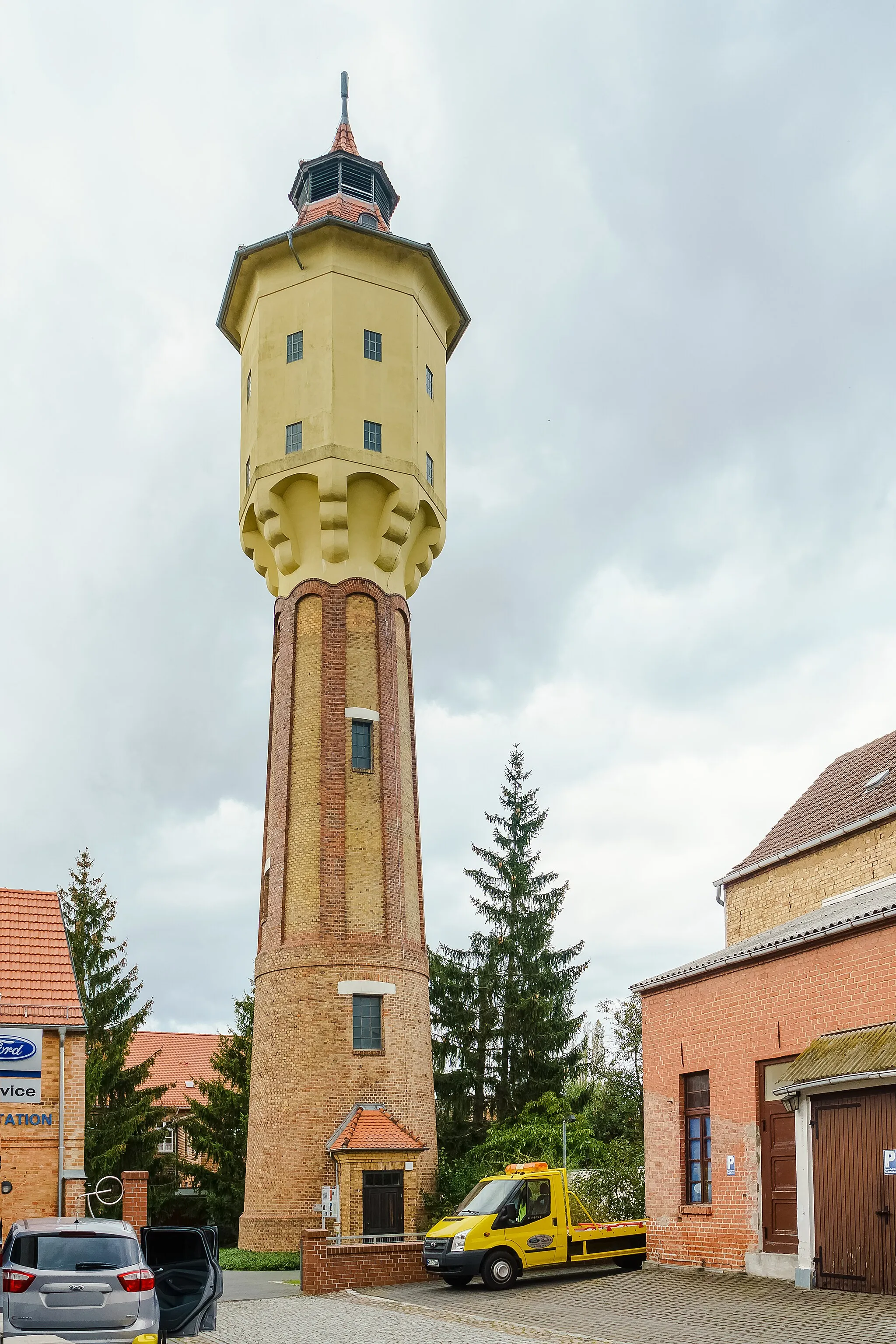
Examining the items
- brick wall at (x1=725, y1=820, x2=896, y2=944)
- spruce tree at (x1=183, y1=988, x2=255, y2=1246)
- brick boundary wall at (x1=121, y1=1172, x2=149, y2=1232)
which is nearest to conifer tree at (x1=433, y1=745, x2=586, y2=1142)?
spruce tree at (x1=183, y1=988, x2=255, y2=1246)

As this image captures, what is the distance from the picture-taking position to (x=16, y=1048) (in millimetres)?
21625

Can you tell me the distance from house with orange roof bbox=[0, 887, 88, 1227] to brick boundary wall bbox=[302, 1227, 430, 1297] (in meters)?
3.95

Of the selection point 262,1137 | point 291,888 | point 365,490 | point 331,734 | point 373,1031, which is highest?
point 365,490

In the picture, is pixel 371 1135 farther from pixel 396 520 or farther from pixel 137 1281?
pixel 137 1281

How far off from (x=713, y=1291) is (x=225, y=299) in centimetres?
3057

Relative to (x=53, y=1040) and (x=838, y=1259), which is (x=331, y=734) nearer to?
(x=53, y=1040)

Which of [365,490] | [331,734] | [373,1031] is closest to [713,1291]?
[373,1031]

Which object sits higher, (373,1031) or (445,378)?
(445,378)

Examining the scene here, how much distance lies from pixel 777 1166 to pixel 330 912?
52.0 feet

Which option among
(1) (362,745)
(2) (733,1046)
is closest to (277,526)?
(1) (362,745)

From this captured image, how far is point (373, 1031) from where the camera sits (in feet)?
103

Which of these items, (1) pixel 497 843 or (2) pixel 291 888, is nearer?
(2) pixel 291 888

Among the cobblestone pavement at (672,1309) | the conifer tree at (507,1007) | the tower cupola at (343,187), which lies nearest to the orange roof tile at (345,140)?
the tower cupola at (343,187)

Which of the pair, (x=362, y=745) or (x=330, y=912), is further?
(x=362, y=745)
